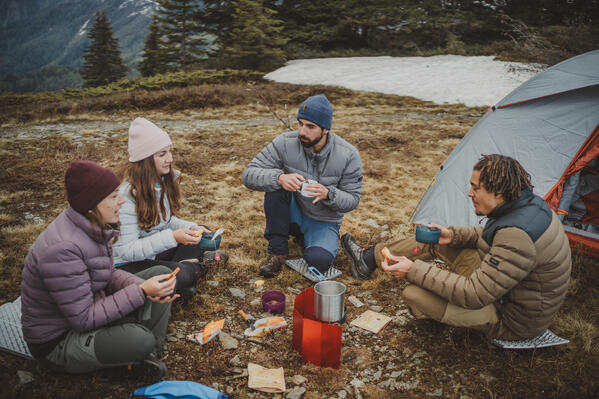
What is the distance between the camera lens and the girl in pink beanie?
2777 millimetres

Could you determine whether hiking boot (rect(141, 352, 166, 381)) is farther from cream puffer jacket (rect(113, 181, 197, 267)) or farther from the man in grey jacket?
the man in grey jacket

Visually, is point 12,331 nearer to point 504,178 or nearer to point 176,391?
point 176,391

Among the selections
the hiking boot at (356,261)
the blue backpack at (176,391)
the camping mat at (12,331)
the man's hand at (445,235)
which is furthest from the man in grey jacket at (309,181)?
the camping mat at (12,331)

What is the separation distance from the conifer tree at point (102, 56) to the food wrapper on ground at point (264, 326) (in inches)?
1365

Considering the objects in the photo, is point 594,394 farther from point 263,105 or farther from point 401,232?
point 263,105

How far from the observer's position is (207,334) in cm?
277

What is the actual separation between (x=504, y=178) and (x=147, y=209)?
2.65 m

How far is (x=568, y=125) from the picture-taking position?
4094mm

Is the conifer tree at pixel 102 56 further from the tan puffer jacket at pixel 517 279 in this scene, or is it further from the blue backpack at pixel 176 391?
the tan puffer jacket at pixel 517 279

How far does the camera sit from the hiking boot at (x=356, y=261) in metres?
3.68

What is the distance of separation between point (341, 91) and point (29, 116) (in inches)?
445

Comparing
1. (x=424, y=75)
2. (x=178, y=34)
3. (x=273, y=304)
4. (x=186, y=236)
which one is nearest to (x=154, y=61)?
(x=178, y=34)

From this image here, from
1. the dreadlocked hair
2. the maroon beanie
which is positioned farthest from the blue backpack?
the dreadlocked hair

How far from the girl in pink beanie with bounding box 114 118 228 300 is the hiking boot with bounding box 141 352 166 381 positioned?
775 millimetres
